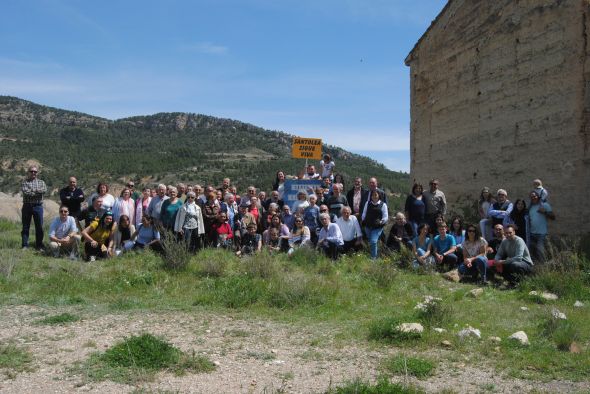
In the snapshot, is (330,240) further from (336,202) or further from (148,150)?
(148,150)

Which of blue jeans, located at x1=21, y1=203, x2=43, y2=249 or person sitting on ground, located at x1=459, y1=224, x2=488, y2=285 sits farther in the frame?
blue jeans, located at x1=21, y1=203, x2=43, y2=249

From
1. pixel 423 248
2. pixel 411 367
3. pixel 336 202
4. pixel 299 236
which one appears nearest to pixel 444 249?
pixel 423 248

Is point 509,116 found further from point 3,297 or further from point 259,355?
point 3,297

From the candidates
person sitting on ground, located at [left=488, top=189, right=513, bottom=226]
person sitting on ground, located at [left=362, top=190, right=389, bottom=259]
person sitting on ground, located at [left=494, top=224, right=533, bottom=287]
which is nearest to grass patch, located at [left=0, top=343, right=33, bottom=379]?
person sitting on ground, located at [left=362, top=190, right=389, bottom=259]

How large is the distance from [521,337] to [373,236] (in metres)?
5.44

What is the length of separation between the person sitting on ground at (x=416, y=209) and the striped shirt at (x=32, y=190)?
787 cm

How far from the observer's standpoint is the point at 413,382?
4.97m

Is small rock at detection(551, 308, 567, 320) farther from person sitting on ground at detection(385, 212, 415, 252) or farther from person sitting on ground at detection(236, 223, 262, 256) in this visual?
person sitting on ground at detection(236, 223, 262, 256)

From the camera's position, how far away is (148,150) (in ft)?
175

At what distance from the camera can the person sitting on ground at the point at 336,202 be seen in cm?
1215

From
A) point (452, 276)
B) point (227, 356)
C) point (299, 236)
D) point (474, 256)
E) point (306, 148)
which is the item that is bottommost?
point (227, 356)

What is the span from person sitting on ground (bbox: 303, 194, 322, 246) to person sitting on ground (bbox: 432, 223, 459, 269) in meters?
2.57

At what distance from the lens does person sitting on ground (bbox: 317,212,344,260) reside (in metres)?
11.3

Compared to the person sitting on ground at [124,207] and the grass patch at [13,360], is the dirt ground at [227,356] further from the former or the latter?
the person sitting on ground at [124,207]
